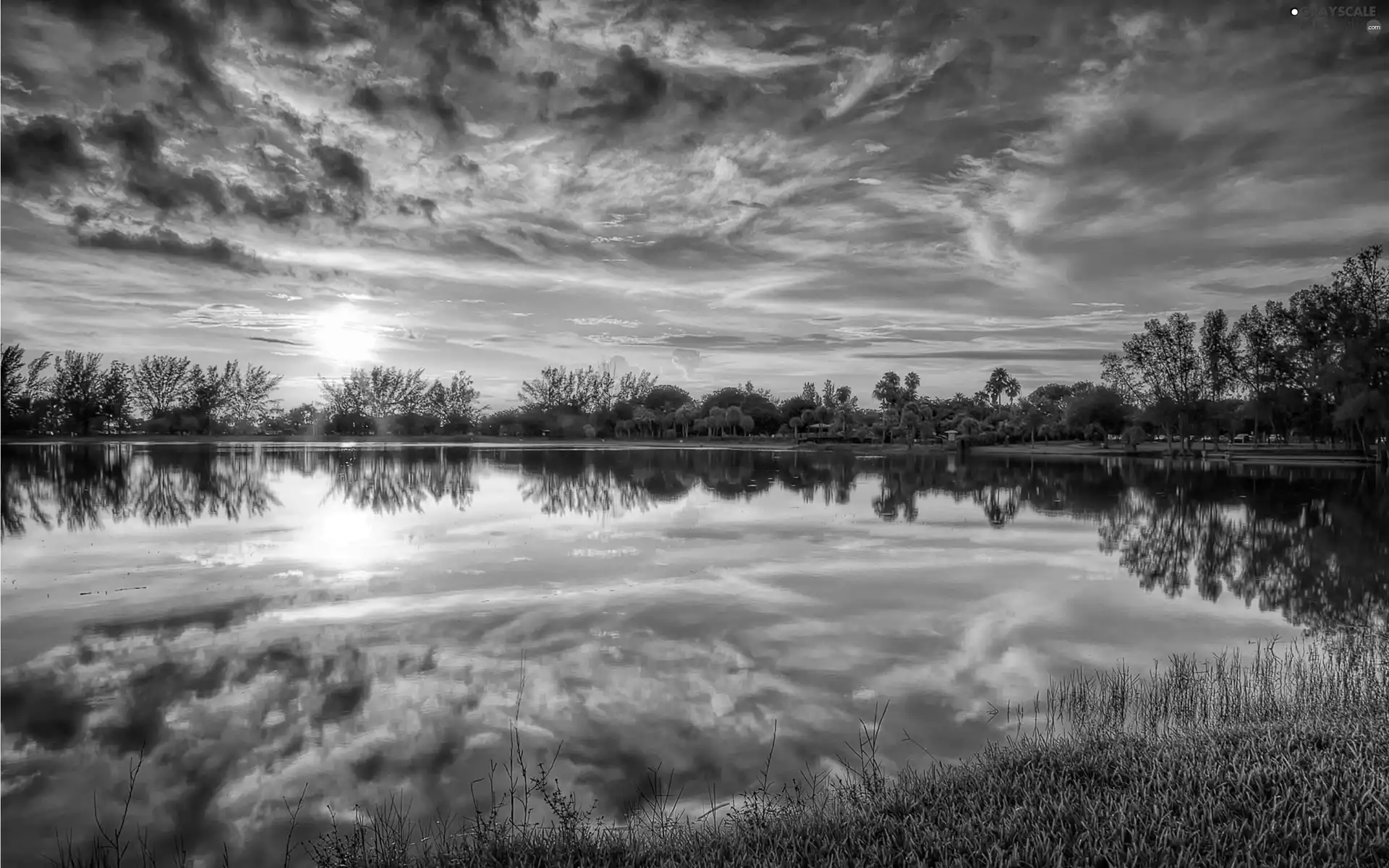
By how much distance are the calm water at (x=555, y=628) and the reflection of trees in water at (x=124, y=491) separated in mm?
264

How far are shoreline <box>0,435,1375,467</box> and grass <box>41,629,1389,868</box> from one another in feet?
193

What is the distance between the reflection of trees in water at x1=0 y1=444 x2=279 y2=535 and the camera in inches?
762

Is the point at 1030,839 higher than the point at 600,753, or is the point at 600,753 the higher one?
the point at 1030,839

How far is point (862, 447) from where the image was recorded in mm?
79188

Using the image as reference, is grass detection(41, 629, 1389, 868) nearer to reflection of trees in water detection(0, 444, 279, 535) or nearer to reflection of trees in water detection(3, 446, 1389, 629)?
reflection of trees in water detection(3, 446, 1389, 629)

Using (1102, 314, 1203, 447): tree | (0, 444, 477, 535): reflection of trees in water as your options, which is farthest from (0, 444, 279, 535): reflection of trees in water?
(1102, 314, 1203, 447): tree

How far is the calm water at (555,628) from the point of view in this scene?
6.22 metres

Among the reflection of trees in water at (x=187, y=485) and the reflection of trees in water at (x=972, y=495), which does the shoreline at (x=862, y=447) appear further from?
the reflection of trees in water at (x=187, y=485)

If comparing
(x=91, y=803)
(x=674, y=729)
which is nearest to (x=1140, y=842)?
(x=674, y=729)

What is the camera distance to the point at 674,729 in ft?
22.5

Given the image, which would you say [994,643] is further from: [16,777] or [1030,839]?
[16,777]

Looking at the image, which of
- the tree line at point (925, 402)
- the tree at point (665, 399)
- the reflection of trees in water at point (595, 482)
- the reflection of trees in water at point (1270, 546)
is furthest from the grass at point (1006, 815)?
the tree at point (665, 399)

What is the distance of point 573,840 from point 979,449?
78.3 meters

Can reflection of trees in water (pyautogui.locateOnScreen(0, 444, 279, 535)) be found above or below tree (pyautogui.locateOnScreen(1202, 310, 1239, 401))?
below
